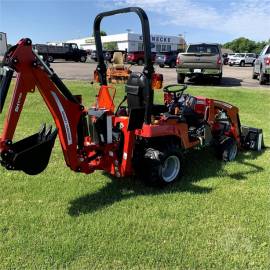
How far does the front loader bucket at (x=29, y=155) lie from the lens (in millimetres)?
4058

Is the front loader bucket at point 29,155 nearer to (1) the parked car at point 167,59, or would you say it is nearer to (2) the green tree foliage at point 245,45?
(1) the parked car at point 167,59

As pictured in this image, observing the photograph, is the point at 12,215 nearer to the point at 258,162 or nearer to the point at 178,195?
the point at 178,195

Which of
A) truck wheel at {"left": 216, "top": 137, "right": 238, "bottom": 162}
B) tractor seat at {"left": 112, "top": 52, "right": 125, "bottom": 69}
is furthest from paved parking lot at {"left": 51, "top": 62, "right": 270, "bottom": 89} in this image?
truck wheel at {"left": 216, "top": 137, "right": 238, "bottom": 162}

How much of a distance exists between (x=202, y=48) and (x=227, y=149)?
1227 centimetres

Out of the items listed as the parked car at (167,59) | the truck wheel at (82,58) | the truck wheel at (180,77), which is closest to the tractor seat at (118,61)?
the truck wheel at (180,77)

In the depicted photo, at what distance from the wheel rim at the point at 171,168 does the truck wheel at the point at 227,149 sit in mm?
1219

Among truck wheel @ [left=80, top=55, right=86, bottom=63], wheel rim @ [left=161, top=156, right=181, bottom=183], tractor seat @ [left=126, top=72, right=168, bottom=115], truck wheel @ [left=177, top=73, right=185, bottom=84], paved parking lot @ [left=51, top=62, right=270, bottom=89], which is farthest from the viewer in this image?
truck wheel @ [left=80, top=55, right=86, bottom=63]

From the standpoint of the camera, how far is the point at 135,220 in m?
4.14

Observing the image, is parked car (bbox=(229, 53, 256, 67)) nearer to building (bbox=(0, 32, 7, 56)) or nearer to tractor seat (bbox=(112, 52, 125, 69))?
building (bbox=(0, 32, 7, 56))

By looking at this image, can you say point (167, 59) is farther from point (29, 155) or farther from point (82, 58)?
point (29, 155)

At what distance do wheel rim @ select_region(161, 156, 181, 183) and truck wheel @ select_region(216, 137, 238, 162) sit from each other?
1.22 meters

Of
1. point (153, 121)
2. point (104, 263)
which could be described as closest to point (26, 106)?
point (153, 121)

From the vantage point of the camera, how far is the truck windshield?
17256mm

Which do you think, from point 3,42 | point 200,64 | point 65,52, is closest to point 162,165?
point 200,64
